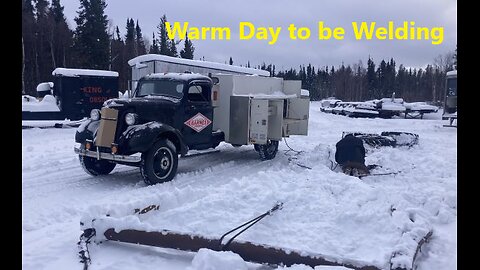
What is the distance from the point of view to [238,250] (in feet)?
12.8

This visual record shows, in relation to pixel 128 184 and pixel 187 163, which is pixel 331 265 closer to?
pixel 128 184

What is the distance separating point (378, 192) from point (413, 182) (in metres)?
2.40

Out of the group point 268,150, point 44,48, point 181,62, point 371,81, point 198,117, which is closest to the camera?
point 198,117

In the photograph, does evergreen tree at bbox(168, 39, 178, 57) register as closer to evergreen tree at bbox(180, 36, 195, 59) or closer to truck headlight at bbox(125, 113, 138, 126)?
evergreen tree at bbox(180, 36, 195, 59)

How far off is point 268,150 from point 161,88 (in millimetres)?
3442

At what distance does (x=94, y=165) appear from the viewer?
Answer: 26.5 feet

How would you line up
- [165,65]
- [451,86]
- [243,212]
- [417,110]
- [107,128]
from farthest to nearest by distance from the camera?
1. [417,110]
2. [451,86]
3. [165,65]
4. [107,128]
5. [243,212]

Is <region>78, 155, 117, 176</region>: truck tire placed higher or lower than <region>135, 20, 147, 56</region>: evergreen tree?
lower

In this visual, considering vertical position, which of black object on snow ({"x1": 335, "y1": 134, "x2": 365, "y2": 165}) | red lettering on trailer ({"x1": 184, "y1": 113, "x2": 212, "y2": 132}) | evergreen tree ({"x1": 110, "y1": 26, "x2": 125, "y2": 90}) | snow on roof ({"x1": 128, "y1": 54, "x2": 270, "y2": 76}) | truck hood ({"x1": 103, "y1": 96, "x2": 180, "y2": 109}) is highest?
evergreen tree ({"x1": 110, "y1": 26, "x2": 125, "y2": 90})

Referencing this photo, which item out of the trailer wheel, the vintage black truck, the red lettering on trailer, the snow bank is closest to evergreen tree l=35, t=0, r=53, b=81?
the vintage black truck

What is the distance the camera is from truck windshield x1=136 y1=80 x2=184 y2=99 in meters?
8.76

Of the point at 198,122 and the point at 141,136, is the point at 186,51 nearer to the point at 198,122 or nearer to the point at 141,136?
the point at 198,122

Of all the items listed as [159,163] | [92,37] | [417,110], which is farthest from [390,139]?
[92,37]

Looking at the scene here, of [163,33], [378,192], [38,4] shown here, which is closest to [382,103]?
[163,33]
